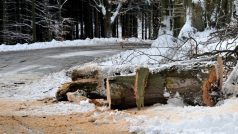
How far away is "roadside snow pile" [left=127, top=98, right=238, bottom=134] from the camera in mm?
6164

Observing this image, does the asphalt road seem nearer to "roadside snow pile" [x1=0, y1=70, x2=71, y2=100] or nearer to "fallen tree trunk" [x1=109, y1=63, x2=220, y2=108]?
"roadside snow pile" [x1=0, y1=70, x2=71, y2=100]

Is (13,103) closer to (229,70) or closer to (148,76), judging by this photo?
(148,76)

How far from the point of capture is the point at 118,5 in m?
47.2

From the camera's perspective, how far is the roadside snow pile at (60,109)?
330 inches

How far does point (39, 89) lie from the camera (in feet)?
39.7

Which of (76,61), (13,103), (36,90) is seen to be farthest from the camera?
(76,61)

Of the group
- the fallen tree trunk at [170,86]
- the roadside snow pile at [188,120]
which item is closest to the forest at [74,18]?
the fallen tree trunk at [170,86]

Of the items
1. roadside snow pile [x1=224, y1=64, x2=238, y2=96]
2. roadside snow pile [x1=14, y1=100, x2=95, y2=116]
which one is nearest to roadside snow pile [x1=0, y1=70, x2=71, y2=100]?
roadside snow pile [x1=14, y1=100, x2=95, y2=116]

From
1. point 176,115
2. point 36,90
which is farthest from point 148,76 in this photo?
point 36,90

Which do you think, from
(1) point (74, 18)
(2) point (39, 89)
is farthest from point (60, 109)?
(1) point (74, 18)

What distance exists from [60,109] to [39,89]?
3502mm

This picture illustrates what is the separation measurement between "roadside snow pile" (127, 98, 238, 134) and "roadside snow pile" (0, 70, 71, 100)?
12.9 feet

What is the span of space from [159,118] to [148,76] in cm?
134

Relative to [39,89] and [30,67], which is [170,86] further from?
[30,67]
